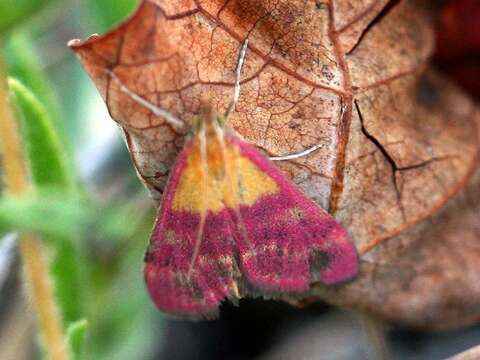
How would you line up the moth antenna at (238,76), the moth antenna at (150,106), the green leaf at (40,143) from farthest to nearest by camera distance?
the green leaf at (40,143) < the moth antenna at (238,76) < the moth antenna at (150,106)

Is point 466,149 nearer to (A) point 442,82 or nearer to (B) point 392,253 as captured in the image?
(A) point 442,82

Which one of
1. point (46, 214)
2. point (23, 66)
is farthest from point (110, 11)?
point (46, 214)

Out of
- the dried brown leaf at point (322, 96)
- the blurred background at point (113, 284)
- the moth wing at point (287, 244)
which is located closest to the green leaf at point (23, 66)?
the blurred background at point (113, 284)

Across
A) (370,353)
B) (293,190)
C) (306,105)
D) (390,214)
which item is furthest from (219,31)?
(370,353)

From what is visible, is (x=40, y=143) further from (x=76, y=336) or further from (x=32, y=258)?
(x=76, y=336)

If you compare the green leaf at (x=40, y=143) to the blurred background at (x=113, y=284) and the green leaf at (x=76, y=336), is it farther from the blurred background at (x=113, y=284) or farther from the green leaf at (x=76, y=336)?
the green leaf at (x=76, y=336)

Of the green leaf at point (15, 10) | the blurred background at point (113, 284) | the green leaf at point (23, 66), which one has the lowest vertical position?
the blurred background at point (113, 284)
